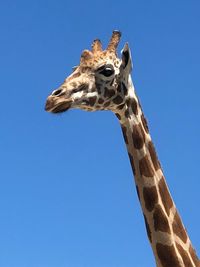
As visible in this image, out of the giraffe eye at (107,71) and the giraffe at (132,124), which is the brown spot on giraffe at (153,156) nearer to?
the giraffe at (132,124)

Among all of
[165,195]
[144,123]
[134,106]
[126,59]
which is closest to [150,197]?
[165,195]

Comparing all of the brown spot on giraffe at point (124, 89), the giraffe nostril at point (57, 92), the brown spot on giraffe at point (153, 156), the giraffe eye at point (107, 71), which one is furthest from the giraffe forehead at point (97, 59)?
the brown spot on giraffe at point (153, 156)

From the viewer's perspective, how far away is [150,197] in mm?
9953

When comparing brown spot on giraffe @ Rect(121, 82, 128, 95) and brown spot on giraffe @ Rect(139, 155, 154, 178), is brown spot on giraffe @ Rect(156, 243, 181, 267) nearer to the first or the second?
brown spot on giraffe @ Rect(139, 155, 154, 178)

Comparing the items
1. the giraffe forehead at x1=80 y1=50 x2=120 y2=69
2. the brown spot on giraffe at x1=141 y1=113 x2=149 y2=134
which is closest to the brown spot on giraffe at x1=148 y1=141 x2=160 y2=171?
the brown spot on giraffe at x1=141 y1=113 x2=149 y2=134

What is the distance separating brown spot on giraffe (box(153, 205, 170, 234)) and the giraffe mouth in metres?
2.20

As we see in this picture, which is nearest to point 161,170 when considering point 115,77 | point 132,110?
point 132,110

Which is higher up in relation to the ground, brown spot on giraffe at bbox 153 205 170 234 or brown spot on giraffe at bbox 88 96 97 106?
brown spot on giraffe at bbox 88 96 97 106

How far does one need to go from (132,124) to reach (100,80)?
0.94 m

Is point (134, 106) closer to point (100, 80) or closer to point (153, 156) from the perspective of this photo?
point (100, 80)

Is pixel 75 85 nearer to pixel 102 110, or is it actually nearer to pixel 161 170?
pixel 102 110

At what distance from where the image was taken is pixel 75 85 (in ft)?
33.0

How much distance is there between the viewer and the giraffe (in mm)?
9648

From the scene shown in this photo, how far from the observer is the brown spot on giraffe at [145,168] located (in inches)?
396
